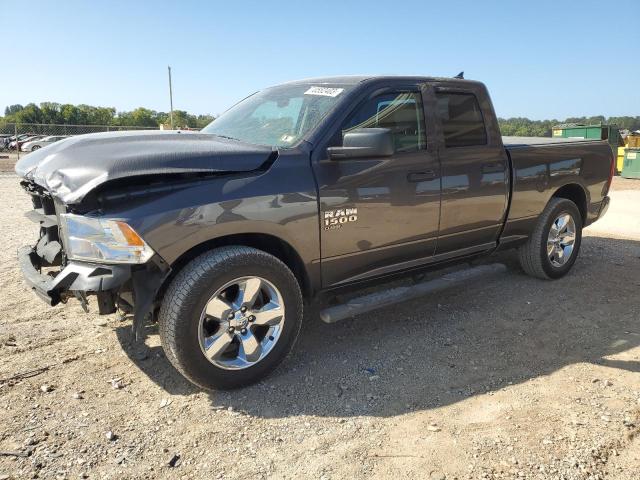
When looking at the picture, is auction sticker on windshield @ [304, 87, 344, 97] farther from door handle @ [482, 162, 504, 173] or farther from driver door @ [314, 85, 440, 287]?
door handle @ [482, 162, 504, 173]

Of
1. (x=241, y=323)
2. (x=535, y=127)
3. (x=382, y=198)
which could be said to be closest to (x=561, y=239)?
(x=382, y=198)

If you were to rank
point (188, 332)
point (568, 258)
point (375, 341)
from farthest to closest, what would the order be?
point (568, 258) < point (375, 341) < point (188, 332)

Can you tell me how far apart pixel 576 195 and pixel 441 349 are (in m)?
2.90

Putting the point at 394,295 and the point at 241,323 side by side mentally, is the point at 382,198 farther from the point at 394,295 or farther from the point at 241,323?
the point at 241,323

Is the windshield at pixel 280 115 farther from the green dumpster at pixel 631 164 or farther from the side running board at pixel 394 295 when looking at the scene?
the green dumpster at pixel 631 164

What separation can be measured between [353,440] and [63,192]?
208cm

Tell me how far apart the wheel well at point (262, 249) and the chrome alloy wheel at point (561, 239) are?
3063mm

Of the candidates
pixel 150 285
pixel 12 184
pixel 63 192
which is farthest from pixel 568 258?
pixel 12 184

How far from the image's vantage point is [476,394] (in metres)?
3.08

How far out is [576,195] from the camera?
17.7 ft

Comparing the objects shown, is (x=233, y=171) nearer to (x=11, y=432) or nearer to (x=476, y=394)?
(x=11, y=432)

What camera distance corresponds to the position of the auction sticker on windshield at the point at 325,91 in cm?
354

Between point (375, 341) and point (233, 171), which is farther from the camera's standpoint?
point (375, 341)

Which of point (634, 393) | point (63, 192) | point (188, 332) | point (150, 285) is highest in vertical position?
point (63, 192)
